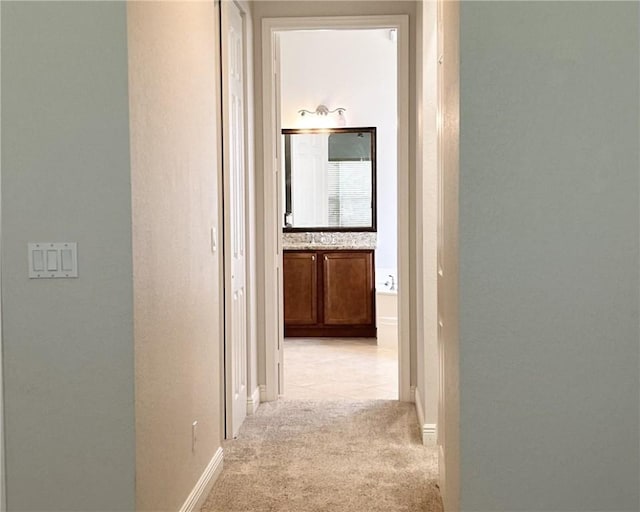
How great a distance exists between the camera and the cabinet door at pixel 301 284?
24.7 ft

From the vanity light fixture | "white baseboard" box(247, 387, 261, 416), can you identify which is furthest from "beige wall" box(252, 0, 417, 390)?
the vanity light fixture

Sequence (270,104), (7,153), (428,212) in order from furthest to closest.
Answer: (270,104) → (428,212) → (7,153)

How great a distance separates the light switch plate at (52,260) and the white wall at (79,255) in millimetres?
18

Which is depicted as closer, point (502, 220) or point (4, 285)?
point (502, 220)

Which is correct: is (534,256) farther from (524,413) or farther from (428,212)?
(428,212)

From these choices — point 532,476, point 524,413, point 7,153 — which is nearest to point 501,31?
point 524,413

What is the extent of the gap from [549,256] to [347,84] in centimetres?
593

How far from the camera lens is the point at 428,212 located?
4.15 metres

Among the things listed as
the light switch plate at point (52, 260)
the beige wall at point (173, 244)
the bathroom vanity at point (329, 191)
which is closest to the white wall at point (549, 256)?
the beige wall at point (173, 244)

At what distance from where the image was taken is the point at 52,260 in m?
2.33

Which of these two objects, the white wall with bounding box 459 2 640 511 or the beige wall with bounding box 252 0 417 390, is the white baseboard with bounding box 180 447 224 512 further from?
the beige wall with bounding box 252 0 417 390

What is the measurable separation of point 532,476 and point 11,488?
4.90 feet

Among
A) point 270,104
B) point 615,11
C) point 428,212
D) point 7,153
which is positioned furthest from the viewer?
point 270,104

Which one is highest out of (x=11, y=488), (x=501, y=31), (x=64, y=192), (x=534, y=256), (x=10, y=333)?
(x=501, y=31)
